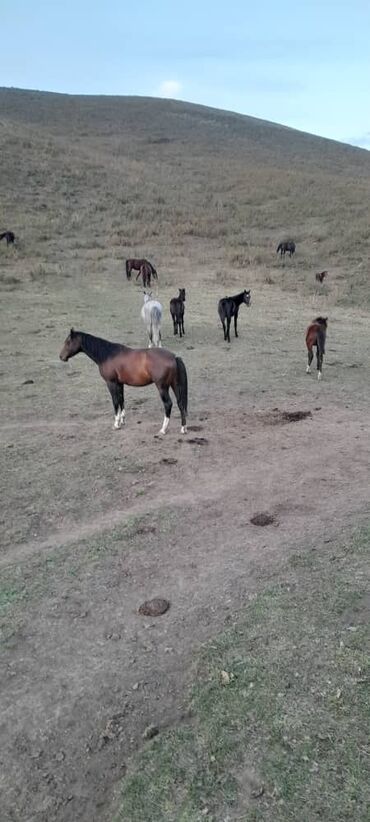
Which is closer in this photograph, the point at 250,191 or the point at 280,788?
the point at 280,788

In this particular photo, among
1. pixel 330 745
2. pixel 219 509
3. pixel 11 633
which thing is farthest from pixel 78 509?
pixel 330 745

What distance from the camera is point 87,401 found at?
35.9 ft

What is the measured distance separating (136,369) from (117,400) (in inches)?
27.7

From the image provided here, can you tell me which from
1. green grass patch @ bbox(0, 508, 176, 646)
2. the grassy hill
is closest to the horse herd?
green grass patch @ bbox(0, 508, 176, 646)

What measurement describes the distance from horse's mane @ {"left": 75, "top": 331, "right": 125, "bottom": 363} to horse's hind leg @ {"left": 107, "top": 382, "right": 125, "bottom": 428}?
0.44 metres

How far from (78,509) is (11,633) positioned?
228cm

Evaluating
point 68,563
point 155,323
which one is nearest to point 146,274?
point 155,323

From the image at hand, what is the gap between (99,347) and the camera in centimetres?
934

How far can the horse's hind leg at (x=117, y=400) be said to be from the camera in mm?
9273

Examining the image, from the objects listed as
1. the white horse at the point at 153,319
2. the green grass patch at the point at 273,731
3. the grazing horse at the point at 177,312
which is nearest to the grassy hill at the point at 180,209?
the grazing horse at the point at 177,312

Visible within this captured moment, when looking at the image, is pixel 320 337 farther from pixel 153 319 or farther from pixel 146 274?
pixel 146 274

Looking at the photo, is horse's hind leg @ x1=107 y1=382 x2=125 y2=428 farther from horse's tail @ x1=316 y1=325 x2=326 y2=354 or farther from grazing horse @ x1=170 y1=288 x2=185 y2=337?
grazing horse @ x1=170 y1=288 x2=185 y2=337

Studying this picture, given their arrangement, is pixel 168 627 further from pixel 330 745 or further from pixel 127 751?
pixel 330 745

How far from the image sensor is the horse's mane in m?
9.24
